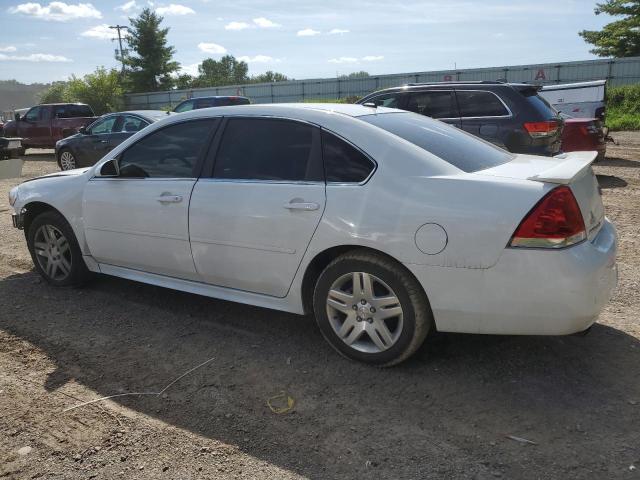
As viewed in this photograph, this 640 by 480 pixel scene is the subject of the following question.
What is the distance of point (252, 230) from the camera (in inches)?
144

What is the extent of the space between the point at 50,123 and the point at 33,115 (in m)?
0.92

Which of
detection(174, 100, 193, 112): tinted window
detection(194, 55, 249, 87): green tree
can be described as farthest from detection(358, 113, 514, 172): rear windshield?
detection(194, 55, 249, 87): green tree

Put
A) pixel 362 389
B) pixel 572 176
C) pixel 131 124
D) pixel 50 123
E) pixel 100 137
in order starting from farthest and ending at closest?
pixel 50 123 → pixel 100 137 → pixel 131 124 → pixel 362 389 → pixel 572 176

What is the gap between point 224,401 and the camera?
317cm

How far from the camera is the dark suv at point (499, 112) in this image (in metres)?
8.51

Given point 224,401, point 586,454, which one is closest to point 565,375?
point 586,454

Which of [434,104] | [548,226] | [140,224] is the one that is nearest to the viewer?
[548,226]

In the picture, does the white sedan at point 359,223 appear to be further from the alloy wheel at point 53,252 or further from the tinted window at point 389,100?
the tinted window at point 389,100

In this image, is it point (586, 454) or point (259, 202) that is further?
point (259, 202)

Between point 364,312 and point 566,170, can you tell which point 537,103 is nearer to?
point 566,170

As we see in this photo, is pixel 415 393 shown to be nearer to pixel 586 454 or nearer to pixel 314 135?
pixel 586 454

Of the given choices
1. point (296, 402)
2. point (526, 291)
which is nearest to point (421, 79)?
point (526, 291)

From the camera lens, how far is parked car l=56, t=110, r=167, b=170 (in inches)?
488

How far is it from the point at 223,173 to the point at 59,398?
1.74 metres
